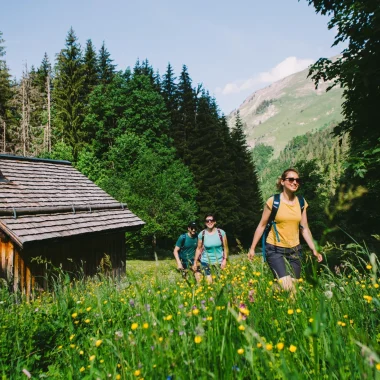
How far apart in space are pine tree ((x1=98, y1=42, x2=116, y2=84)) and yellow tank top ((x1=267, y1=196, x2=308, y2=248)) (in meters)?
44.0

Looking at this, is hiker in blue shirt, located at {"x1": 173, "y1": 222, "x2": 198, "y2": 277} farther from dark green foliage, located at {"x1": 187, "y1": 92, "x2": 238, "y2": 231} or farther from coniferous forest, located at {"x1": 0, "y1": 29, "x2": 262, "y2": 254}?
dark green foliage, located at {"x1": 187, "y1": 92, "x2": 238, "y2": 231}

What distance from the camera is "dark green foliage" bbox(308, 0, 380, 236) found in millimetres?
9231

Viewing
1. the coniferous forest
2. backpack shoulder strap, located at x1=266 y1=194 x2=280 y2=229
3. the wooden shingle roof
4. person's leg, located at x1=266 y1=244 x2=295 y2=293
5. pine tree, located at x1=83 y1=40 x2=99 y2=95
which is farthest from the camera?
pine tree, located at x1=83 y1=40 x2=99 y2=95

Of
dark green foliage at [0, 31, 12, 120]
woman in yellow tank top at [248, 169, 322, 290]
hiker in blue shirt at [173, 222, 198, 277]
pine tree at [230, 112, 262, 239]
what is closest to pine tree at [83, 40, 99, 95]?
dark green foliage at [0, 31, 12, 120]

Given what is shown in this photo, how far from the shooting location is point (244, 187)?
49.1 meters

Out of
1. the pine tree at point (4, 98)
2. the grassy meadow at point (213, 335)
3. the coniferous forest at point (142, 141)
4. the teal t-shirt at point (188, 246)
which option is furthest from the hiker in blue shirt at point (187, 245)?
the pine tree at point (4, 98)

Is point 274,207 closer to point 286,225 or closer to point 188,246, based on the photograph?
point 286,225

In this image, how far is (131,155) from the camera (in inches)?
1457

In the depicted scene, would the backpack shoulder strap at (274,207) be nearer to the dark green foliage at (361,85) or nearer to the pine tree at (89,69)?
the dark green foliage at (361,85)

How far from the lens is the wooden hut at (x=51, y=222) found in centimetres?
1177

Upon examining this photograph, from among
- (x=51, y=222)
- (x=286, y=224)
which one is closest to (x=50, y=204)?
(x=51, y=222)

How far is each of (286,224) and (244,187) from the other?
146ft

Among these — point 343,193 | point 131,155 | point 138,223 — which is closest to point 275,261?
point 343,193

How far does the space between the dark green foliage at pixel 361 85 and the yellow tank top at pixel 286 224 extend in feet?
14.4
